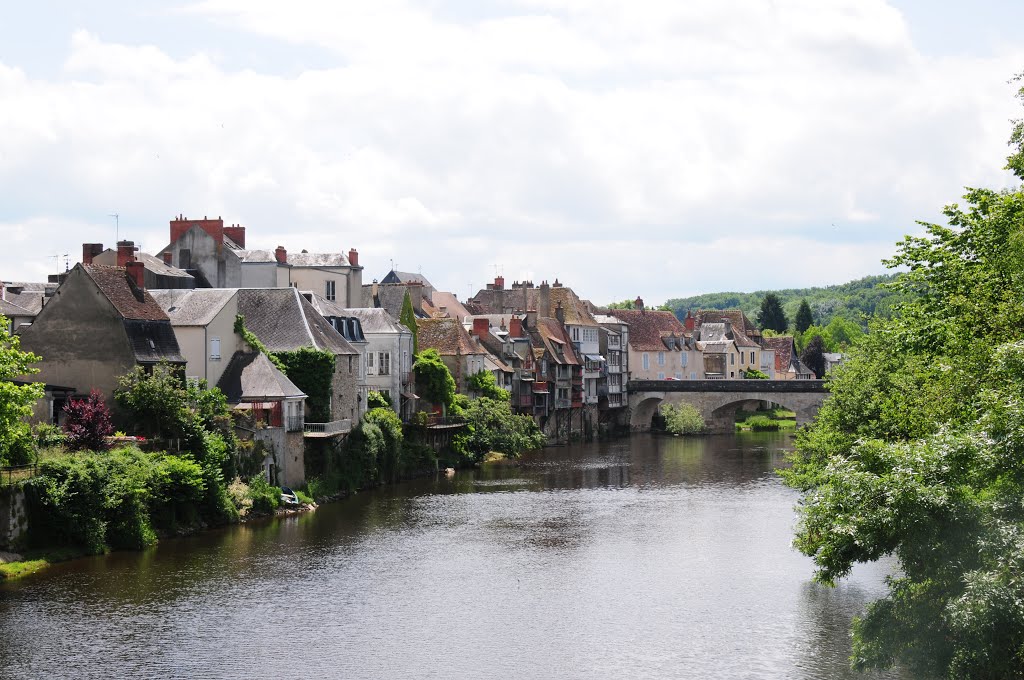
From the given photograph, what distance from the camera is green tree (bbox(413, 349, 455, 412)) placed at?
242 feet

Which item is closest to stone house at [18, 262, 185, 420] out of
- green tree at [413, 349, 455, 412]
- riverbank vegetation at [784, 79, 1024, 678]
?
green tree at [413, 349, 455, 412]

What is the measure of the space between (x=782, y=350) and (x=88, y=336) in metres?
104

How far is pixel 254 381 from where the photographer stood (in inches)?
2112

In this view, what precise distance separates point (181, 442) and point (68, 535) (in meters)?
7.17

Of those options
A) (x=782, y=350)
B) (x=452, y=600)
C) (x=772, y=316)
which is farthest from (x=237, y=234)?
(x=772, y=316)

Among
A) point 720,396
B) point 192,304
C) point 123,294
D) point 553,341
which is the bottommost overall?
point 720,396

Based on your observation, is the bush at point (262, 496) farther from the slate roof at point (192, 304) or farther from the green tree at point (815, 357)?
the green tree at point (815, 357)

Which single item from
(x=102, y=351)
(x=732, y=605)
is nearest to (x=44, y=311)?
(x=102, y=351)

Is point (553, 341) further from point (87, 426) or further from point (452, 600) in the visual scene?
point (452, 600)

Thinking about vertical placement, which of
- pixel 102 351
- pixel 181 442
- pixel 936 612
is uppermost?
pixel 102 351

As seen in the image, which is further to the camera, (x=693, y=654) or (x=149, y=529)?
(x=149, y=529)

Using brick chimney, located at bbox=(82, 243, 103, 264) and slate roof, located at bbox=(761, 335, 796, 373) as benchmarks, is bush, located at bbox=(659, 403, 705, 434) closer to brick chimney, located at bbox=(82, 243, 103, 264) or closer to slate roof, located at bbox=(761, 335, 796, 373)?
slate roof, located at bbox=(761, 335, 796, 373)

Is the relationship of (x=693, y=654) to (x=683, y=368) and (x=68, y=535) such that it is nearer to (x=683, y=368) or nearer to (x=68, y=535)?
(x=68, y=535)

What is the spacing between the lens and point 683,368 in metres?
122
